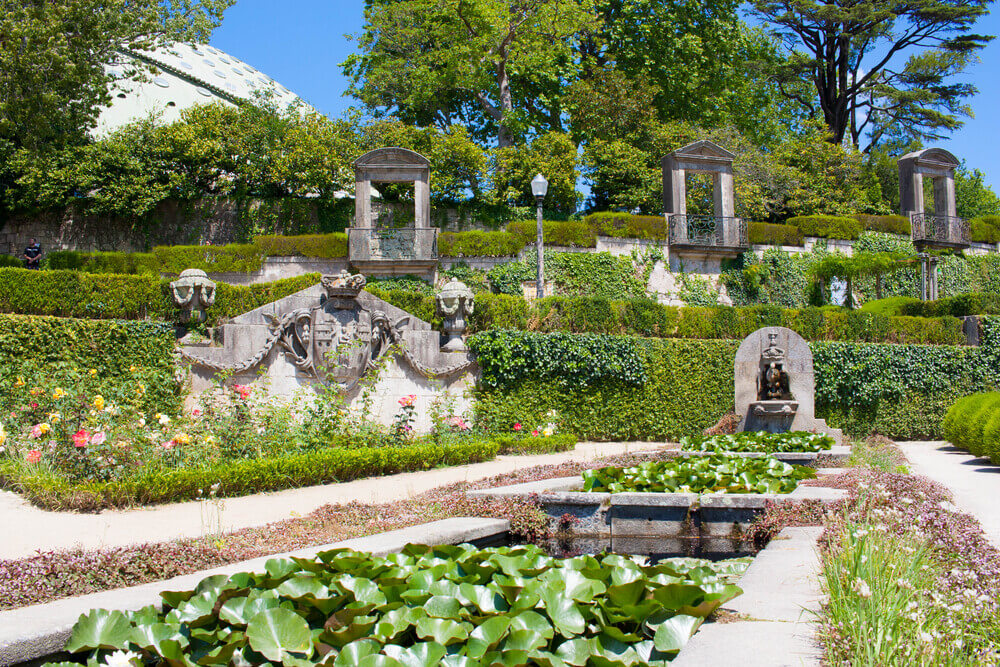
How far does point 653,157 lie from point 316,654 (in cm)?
2650

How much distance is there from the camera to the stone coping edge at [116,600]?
3.16 m

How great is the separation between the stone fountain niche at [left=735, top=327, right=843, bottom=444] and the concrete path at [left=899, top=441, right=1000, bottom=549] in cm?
168

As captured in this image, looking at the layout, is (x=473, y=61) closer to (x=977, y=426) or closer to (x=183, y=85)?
(x=183, y=85)

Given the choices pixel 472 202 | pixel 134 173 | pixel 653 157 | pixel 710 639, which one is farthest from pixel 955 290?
pixel 710 639

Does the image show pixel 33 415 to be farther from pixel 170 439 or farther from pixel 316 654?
pixel 316 654

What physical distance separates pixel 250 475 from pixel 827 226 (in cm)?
2372

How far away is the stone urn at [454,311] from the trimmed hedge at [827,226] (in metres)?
17.1

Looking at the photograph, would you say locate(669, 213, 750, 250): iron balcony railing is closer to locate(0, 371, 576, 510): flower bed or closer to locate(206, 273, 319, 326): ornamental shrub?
locate(206, 273, 319, 326): ornamental shrub

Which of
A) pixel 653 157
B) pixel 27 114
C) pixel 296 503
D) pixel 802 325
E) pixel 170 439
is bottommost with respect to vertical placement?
pixel 296 503

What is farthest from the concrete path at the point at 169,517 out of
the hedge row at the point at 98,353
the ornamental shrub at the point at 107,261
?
the ornamental shrub at the point at 107,261

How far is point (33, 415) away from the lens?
9.00 m

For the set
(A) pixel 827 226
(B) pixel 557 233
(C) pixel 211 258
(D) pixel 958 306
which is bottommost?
(D) pixel 958 306

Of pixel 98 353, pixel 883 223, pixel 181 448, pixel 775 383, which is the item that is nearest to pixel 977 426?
pixel 775 383

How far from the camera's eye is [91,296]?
12.5 meters
